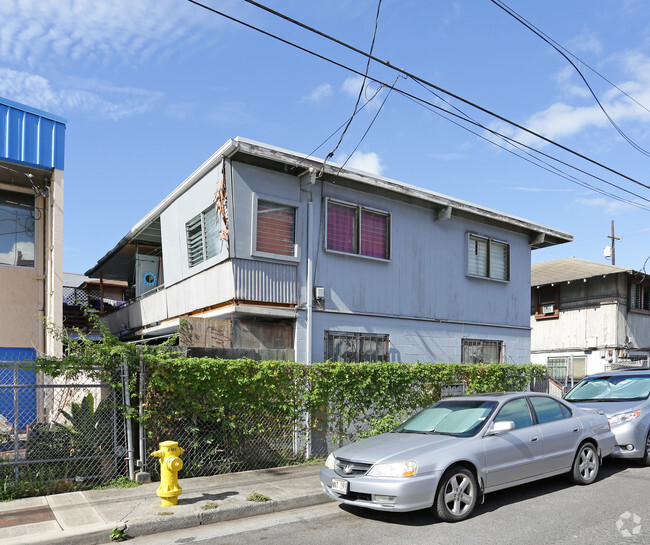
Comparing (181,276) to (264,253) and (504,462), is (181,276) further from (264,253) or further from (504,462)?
(504,462)

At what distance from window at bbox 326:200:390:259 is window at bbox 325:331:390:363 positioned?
179 cm

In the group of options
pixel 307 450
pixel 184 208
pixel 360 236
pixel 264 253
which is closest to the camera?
pixel 307 450

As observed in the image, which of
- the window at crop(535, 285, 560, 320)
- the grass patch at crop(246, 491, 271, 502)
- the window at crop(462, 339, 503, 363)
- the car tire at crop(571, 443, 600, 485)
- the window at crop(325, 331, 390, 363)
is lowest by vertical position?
the grass patch at crop(246, 491, 271, 502)

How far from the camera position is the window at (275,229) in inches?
434

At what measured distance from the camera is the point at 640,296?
24.0 meters

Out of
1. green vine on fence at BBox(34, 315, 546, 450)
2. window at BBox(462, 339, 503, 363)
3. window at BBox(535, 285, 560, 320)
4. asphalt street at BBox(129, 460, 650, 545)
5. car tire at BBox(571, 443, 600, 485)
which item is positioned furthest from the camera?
window at BBox(535, 285, 560, 320)

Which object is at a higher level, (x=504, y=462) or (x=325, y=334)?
(x=325, y=334)

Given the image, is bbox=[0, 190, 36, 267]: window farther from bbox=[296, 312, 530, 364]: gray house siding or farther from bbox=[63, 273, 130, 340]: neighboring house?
bbox=[296, 312, 530, 364]: gray house siding

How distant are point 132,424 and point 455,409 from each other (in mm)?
4636

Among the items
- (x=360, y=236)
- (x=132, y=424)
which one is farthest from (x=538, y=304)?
(x=132, y=424)

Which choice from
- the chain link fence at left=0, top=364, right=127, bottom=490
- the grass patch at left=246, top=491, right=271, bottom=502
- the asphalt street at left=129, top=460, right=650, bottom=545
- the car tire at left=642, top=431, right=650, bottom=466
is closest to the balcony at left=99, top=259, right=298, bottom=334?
the chain link fence at left=0, top=364, right=127, bottom=490

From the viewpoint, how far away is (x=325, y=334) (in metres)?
11.5

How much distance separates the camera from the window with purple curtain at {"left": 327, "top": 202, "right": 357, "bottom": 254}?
39.3 feet

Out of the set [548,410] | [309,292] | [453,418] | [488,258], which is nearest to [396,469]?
[453,418]
